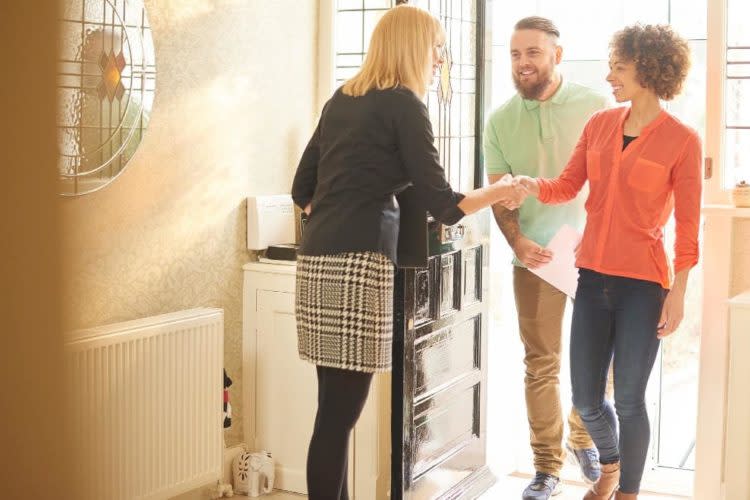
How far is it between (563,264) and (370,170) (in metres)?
1.05

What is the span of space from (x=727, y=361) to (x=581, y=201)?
2.40ft

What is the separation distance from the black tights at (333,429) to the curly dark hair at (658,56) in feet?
3.89

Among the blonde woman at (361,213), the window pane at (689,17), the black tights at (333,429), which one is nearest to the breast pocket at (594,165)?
the blonde woman at (361,213)

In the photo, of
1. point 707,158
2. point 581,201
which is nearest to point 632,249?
point 581,201

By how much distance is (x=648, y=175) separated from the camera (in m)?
2.55

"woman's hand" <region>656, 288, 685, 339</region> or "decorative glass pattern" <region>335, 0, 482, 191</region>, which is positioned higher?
"decorative glass pattern" <region>335, 0, 482, 191</region>

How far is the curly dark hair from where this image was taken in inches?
101

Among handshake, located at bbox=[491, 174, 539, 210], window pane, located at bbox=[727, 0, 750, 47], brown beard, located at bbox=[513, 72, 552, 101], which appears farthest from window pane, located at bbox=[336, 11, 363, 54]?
window pane, located at bbox=[727, 0, 750, 47]

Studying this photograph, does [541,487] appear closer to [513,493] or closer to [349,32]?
[513,493]

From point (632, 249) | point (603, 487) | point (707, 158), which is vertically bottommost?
point (603, 487)

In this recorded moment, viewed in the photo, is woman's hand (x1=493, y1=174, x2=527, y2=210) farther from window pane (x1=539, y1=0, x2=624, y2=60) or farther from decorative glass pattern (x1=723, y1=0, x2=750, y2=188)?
window pane (x1=539, y1=0, x2=624, y2=60)

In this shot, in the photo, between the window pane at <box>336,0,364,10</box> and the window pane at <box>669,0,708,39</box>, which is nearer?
the window pane at <box>336,0,364,10</box>

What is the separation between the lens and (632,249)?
101 inches

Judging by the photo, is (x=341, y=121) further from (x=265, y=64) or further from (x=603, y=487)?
(x=603, y=487)
